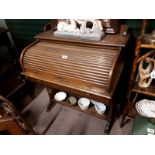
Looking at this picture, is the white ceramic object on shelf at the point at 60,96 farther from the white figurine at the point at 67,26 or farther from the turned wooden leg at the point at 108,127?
the white figurine at the point at 67,26

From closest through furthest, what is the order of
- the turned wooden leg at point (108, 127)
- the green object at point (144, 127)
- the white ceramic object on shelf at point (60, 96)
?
the green object at point (144, 127)
the turned wooden leg at point (108, 127)
the white ceramic object on shelf at point (60, 96)

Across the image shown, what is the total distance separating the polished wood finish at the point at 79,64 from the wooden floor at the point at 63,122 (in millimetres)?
703

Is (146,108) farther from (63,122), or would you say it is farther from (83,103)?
(63,122)

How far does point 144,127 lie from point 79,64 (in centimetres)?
92

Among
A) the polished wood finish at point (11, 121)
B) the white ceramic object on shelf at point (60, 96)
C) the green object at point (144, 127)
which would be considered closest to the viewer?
the polished wood finish at point (11, 121)

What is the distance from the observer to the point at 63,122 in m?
2.18

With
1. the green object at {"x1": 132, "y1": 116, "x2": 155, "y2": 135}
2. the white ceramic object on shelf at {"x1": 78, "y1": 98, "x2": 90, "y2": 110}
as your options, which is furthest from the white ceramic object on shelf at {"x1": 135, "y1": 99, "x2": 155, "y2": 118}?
the white ceramic object on shelf at {"x1": 78, "y1": 98, "x2": 90, "y2": 110}

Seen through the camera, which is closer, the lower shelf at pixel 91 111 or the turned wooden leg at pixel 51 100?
the lower shelf at pixel 91 111

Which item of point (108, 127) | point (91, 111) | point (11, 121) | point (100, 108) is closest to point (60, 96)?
point (91, 111)

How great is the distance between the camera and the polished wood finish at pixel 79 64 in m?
1.35

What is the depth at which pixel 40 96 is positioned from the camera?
271 centimetres

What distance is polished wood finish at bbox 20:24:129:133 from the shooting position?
1349 mm

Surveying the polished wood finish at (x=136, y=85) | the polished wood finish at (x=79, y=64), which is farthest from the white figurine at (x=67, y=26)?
the polished wood finish at (x=136, y=85)
